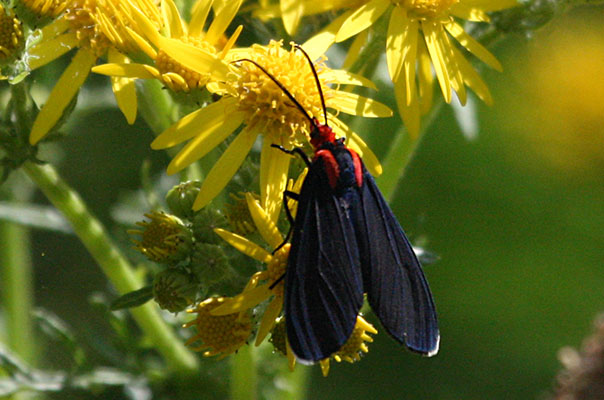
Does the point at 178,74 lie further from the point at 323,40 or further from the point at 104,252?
the point at 104,252

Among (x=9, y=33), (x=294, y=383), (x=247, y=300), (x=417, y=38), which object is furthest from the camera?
(x=294, y=383)

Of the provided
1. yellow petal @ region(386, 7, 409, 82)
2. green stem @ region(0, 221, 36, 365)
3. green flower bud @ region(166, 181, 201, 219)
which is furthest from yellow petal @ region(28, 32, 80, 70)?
green stem @ region(0, 221, 36, 365)

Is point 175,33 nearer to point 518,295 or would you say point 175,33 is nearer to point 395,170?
point 395,170

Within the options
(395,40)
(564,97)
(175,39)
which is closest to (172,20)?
(175,39)

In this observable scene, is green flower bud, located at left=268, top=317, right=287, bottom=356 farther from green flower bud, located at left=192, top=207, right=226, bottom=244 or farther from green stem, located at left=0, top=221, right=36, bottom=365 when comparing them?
green stem, located at left=0, top=221, right=36, bottom=365

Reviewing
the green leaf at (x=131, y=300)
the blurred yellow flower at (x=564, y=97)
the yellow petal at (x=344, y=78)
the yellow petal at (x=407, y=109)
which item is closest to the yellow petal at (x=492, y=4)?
the yellow petal at (x=407, y=109)

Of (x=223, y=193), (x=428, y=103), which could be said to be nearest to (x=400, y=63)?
(x=428, y=103)

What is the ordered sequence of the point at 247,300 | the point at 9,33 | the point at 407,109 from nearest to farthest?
the point at 247,300
the point at 9,33
the point at 407,109
